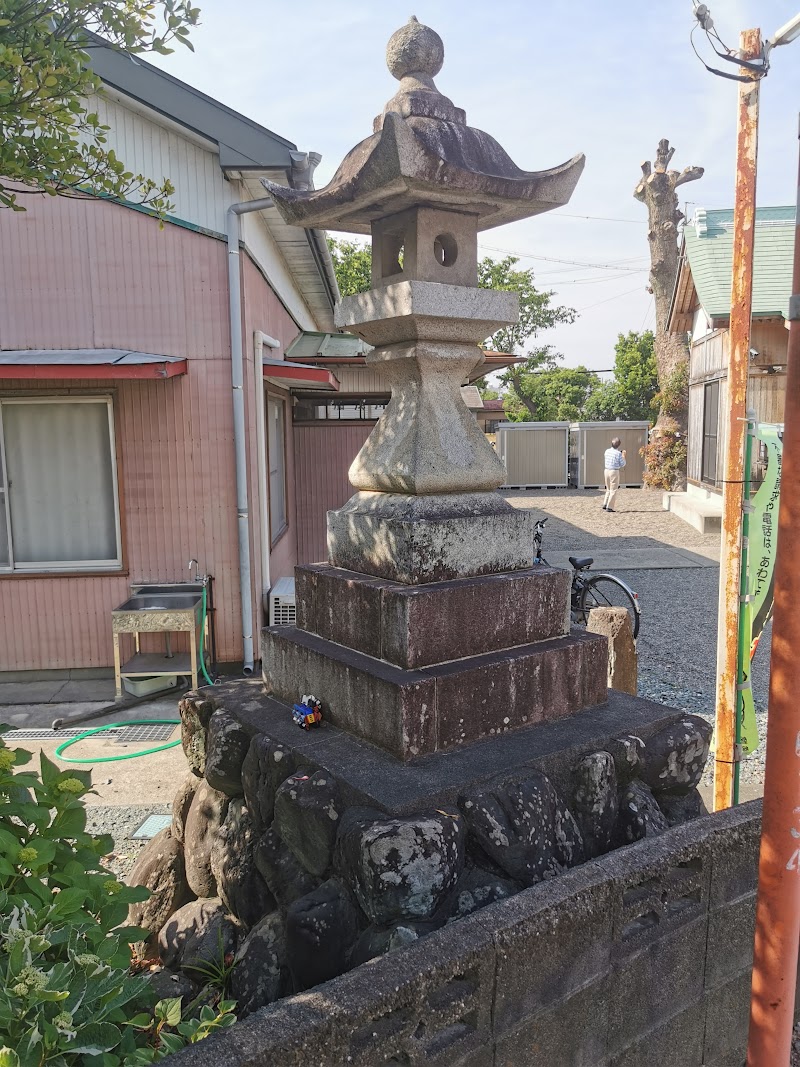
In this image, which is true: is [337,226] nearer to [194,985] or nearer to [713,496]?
[194,985]

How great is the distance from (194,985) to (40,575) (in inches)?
213

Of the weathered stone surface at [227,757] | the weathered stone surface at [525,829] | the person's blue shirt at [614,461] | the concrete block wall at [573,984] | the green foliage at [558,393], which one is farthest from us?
the green foliage at [558,393]

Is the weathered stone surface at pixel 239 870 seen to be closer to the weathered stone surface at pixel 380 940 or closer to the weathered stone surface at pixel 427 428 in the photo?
the weathered stone surface at pixel 380 940

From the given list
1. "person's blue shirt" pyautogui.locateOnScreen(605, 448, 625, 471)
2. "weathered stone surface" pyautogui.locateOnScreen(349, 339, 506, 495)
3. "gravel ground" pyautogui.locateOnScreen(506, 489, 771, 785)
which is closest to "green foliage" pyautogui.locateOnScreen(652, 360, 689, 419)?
"gravel ground" pyautogui.locateOnScreen(506, 489, 771, 785)

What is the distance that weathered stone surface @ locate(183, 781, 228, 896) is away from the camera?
3.43m

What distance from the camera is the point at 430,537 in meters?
3.37

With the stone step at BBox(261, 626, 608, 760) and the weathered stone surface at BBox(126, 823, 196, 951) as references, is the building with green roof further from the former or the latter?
the weathered stone surface at BBox(126, 823, 196, 951)

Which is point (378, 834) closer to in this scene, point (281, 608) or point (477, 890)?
point (477, 890)

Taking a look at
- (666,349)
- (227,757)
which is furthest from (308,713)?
(666,349)

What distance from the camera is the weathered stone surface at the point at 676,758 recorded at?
3.35m

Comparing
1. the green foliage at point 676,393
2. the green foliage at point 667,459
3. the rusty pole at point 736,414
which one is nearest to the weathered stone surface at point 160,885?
the rusty pole at point 736,414

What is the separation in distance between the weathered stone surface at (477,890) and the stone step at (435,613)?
0.83 metres

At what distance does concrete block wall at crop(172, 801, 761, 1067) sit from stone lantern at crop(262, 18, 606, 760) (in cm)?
88

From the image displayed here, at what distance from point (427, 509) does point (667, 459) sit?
20.2m
